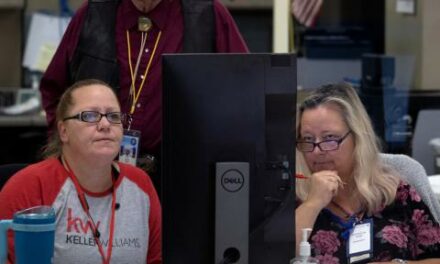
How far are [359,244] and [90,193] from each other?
2.60 feet

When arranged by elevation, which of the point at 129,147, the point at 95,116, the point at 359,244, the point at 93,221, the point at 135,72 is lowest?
the point at 359,244

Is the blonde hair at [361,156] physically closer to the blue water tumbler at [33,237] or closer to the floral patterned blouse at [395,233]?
the floral patterned blouse at [395,233]

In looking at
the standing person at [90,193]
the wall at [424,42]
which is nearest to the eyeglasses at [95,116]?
the standing person at [90,193]

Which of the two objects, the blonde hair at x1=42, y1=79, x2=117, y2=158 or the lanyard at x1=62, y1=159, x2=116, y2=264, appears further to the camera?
the blonde hair at x1=42, y1=79, x2=117, y2=158

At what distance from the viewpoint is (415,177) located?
2977mm

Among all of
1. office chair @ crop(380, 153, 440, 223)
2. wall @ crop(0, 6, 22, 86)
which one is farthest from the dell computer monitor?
wall @ crop(0, 6, 22, 86)

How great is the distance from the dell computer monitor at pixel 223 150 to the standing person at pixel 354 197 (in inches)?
22.0

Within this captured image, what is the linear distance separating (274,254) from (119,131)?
62 centimetres

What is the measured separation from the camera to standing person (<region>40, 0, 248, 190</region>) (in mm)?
3291

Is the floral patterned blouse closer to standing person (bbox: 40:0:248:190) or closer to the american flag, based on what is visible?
standing person (bbox: 40:0:248:190)

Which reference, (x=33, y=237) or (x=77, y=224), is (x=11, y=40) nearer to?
(x=77, y=224)

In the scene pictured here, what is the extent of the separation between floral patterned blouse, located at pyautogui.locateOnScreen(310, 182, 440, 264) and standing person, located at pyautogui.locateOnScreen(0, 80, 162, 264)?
19.6 inches

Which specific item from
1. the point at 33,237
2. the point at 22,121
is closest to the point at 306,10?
the point at 22,121

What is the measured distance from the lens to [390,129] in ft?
16.5
